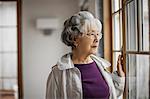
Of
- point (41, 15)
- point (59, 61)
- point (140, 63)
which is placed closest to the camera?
point (140, 63)

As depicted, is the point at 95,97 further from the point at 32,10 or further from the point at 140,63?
the point at 32,10

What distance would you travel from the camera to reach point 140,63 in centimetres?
59

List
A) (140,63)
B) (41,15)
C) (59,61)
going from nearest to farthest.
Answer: (140,63)
(59,61)
(41,15)

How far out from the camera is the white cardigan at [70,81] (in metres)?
0.66

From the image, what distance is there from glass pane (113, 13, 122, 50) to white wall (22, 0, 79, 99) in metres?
0.15

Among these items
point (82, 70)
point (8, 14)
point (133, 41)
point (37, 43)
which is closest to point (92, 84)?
point (82, 70)

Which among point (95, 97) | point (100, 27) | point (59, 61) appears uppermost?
point (100, 27)

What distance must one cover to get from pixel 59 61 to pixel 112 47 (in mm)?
187

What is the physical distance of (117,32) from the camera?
2.41ft

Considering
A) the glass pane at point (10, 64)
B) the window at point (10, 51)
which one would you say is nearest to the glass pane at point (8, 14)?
the window at point (10, 51)

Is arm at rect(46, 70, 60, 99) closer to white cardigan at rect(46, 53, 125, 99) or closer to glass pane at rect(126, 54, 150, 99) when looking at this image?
white cardigan at rect(46, 53, 125, 99)

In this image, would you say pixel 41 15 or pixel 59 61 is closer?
pixel 59 61

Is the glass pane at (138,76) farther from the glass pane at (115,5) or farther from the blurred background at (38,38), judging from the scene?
the glass pane at (115,5)

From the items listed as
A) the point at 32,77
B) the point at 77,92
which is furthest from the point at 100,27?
the point at 32,77
